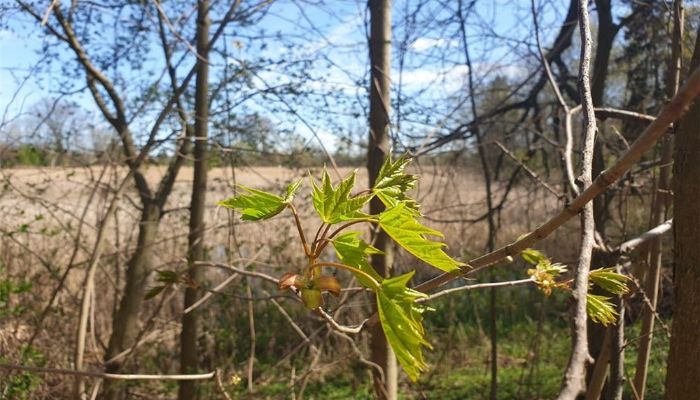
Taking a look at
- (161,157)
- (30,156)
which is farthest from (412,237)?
(30,156)

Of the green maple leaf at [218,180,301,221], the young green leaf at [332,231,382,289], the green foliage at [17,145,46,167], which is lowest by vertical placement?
the young green leaf at [332,231,382,289]

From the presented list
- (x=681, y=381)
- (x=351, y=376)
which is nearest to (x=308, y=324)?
(x=351, y=376)

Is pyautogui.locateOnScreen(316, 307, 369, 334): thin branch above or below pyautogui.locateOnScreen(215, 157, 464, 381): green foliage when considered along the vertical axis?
below

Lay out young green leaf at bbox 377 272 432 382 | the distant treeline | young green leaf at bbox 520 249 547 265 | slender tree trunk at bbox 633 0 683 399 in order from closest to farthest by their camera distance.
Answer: young green leaf at bbox 377 272 432 382
young green leaf at bbox 520 249 547 265
slender tree trunk at bbox 633 0 683 399
the distant treeline

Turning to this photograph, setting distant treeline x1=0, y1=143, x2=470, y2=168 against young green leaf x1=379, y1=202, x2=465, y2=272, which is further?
distant treeline x1=0, y1=143, x2=470, y2=168

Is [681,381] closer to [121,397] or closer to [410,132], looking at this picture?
[410,132]

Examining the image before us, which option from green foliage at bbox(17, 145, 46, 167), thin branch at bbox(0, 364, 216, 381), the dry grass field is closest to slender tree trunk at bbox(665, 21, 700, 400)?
thin branch at bbox(0, 364, 216, 381)

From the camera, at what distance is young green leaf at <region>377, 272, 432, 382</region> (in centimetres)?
63

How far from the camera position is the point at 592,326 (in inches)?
121

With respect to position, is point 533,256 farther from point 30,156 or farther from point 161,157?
point 30,156

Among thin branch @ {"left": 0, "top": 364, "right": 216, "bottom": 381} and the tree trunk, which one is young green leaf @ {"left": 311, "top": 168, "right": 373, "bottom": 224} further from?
the tree trunk

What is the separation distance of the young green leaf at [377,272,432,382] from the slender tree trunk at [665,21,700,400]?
98 centimetres

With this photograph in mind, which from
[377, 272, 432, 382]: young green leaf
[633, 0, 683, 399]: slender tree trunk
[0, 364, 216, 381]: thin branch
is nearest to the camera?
Answer: [377, 272, 432, 382]: young green leaf

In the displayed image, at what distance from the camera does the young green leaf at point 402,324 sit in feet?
2.06
